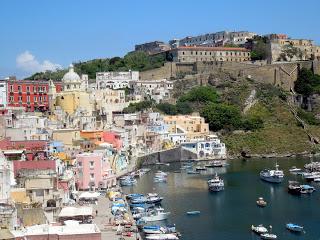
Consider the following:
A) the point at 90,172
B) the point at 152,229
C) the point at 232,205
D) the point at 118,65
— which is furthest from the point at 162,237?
the point at 118,65

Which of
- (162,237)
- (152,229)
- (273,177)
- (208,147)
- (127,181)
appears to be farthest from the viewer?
(208,147)

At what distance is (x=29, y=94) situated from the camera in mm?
56938

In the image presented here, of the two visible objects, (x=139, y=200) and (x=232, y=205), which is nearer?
(x=139, y=200)

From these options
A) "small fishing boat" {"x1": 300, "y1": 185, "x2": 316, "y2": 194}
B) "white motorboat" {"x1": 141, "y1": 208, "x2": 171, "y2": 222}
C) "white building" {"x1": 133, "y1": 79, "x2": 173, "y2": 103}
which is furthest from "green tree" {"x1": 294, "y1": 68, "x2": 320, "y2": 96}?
"white motorboat" {"x1": 141, "y1": 208, "x2": 171, "y2": 222}

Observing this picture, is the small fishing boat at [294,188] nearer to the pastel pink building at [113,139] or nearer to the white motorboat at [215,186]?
the white motorboat at [215,186]

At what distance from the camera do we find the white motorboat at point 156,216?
31.3 metres

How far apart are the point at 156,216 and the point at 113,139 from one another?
20.1m

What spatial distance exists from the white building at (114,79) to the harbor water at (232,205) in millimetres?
24073

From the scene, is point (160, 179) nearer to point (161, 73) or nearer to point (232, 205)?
point (232, 205)

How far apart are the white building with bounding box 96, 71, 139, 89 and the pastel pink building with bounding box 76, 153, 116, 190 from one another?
111ft

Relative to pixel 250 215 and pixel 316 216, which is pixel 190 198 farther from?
pixel 316 216

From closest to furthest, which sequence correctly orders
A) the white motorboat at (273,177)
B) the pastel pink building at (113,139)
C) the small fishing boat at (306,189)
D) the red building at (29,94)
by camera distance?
the small fishing boat at (306,189), the white motorboat at (273,177), the pastel pink building at (113,139), the red building at (29,94)

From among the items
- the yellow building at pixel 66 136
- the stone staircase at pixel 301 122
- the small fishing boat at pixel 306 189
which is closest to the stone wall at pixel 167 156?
the yellow building at pixel 66 136

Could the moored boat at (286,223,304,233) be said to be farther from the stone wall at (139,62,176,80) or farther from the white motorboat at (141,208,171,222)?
the stone wall at (139,62,176,80)
